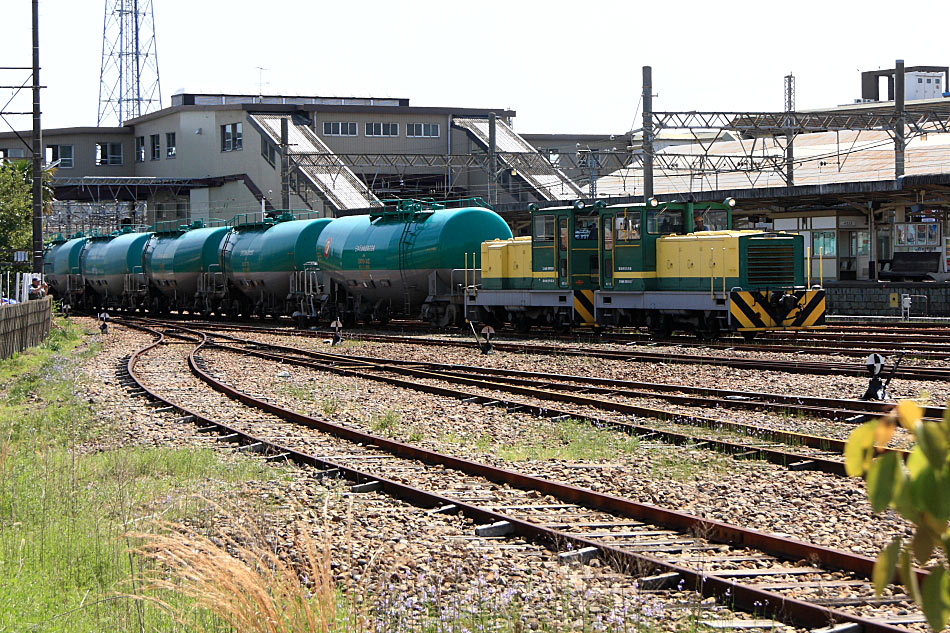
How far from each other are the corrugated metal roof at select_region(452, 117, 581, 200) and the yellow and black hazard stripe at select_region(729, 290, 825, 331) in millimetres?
37780

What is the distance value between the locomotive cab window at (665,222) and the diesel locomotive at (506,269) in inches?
1.0

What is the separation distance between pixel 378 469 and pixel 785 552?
4.64 metres

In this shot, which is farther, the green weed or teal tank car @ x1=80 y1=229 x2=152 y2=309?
teal tank car @ x1=80 y1=229 x2=152 y2=309

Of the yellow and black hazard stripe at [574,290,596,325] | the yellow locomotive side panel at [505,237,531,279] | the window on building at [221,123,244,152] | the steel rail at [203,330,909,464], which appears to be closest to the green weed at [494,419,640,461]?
the steel rail at [203,330,909,464]

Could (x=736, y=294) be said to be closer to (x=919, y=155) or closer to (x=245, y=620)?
(x=245, y=620)

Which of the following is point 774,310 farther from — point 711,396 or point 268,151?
point 268,151

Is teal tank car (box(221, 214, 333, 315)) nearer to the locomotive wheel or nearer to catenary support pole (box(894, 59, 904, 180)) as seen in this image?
the locomotive wheel

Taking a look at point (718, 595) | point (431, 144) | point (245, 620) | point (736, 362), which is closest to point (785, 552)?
point (718, 595)

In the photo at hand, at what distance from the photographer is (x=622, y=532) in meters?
7.44

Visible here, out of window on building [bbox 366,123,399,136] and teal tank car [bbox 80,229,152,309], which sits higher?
window on building [bbox 366,123,399,136]

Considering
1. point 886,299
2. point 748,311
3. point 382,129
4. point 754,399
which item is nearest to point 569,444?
point 754,399

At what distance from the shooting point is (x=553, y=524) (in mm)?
7699

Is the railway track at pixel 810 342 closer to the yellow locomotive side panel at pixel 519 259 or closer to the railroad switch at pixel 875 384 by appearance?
the yellow locomotive side panel at pixel 519 259

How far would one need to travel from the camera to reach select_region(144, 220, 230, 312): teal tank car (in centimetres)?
4119
